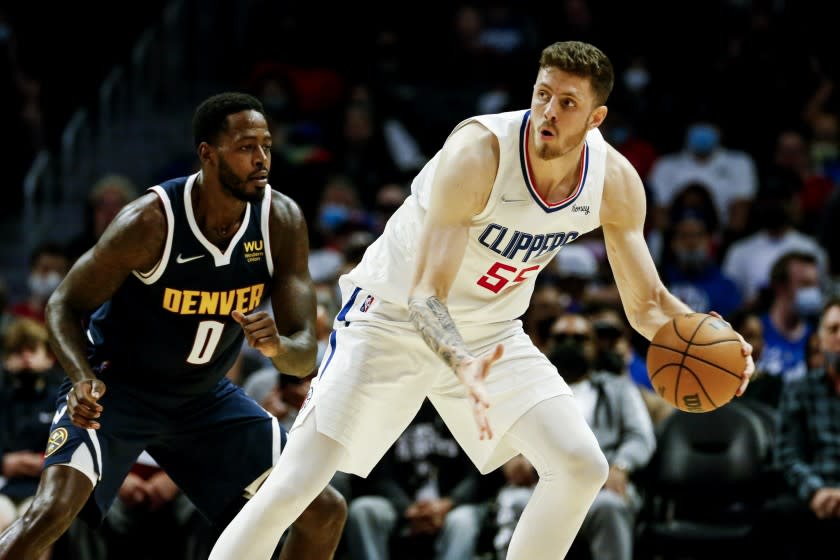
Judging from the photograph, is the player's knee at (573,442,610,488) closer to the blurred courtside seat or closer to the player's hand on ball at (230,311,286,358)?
the player's hand on ball at (230,311,286,358)

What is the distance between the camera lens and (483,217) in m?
4.92

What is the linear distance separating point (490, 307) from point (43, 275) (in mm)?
6092

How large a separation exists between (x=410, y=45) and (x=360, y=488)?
21.9 ft

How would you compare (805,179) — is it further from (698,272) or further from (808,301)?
(808,301)

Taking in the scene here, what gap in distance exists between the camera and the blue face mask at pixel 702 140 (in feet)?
36.6

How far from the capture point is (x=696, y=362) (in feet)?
16.5

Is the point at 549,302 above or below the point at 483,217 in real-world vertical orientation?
below

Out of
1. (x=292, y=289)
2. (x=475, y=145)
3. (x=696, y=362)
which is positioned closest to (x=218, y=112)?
(x=292, y=289)

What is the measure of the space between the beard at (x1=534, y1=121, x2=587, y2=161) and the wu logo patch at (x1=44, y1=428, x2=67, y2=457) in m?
2.14

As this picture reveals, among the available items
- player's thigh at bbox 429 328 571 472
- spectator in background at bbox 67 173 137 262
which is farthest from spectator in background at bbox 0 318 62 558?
player's thigh at bbox 429 328 571 472

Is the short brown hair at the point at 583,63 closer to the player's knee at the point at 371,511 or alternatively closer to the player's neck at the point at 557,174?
the player's neck at the point at 557,174

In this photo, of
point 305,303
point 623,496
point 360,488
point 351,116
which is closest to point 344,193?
point 351,116

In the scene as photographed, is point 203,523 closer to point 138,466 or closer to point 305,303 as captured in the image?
point 138,466

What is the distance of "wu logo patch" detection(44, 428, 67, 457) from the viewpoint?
5176 mm
